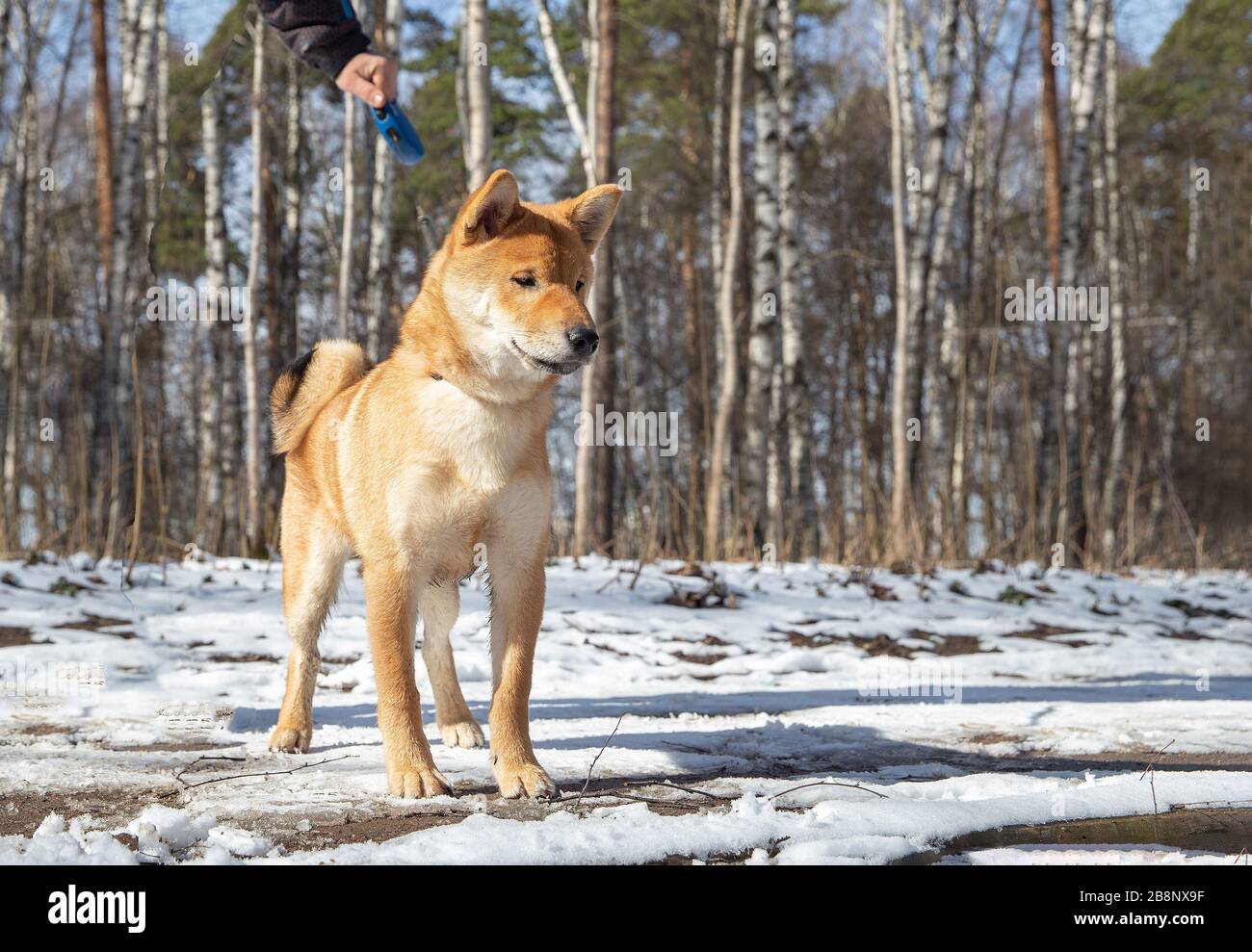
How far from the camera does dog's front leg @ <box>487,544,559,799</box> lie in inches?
112

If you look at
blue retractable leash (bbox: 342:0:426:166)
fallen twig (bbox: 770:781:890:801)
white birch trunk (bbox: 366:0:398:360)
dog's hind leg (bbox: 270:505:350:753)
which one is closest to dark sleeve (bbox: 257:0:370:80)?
blue retractable leash (bbox: 342:0:426:166)

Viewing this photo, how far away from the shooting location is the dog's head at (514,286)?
2.74m

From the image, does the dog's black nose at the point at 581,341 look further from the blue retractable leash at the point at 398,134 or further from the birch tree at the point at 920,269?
the birch tree at the point at 920,269

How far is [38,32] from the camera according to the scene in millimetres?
17922

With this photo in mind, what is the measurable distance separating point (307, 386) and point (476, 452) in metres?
1.31

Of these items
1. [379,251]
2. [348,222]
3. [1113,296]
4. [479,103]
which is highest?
[479,103]

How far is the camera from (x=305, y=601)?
3.54 m

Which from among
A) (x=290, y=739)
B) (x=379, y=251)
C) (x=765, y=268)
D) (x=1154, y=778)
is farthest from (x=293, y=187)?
(x=1154, y=778)

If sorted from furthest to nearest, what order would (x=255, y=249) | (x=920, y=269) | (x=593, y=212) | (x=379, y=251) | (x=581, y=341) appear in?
(x=379, y=251)
(x=255, y=249)
(x=920, y=269)
(x=593, y=212)
(x=581, y=341)

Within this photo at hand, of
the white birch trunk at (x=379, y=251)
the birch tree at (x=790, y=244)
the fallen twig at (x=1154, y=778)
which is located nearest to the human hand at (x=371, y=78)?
the fallen twig at (x=1154, y=778)

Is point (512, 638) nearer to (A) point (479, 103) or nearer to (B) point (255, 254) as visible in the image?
(A) point (479, 103)

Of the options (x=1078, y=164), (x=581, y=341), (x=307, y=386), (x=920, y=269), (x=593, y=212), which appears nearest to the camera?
(x=581, y=341)

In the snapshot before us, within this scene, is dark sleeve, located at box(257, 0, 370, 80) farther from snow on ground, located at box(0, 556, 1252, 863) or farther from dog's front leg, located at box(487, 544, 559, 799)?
snow on ground, located at box(0, 556, 1252, 863)
